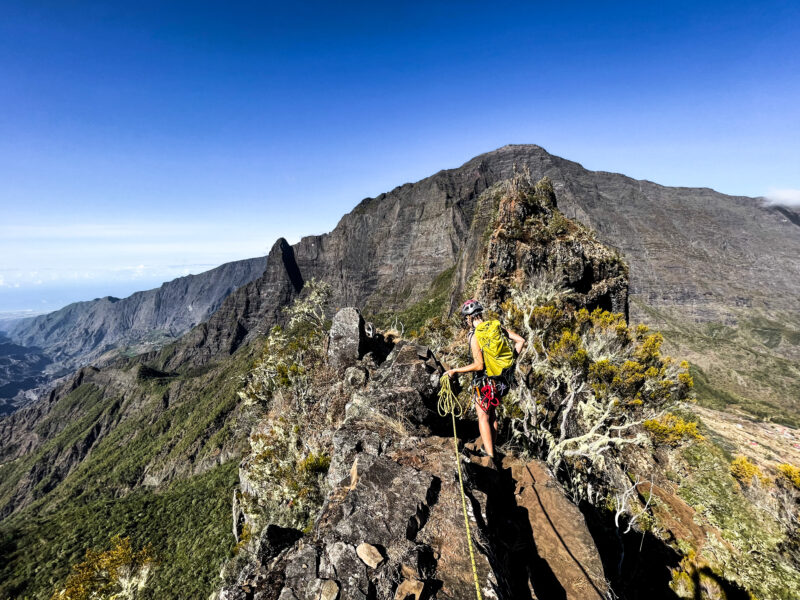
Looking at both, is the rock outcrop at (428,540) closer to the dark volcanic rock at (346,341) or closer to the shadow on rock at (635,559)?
the shadow on rock at (635,559)

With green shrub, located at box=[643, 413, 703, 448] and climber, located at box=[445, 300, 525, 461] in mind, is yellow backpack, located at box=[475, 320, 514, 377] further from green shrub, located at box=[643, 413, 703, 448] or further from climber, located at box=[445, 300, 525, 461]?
green shrub, located at box=[643, 413, 703, 448]

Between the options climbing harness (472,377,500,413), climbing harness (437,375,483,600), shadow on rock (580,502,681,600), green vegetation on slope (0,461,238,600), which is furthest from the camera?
green vegetation on slope (0,461,238,600)

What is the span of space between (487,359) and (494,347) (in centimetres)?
48

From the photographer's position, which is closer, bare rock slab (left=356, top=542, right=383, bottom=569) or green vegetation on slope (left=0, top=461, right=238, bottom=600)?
bare rock slab (left=356, top=542, right=383, bottom=569)

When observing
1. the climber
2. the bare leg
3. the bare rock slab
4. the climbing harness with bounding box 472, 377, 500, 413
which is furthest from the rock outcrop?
the climbing harness with bounding box 472, 377, 500, 413

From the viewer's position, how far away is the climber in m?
10.1

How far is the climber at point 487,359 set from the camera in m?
10.1

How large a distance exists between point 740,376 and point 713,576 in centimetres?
24982

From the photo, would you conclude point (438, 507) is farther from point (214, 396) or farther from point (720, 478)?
point (214, 396)

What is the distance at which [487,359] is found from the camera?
10.3 meters

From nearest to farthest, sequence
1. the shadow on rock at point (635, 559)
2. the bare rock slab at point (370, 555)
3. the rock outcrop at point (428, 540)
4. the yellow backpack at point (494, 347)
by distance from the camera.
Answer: the rock outcrop at point (428, 540)
the bare rock slab at point (370, 555)
the yellow backpack at point (494, 347)
the shadow on rock at point (635, 559)

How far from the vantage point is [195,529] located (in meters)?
53.2

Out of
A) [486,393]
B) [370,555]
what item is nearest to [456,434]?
[486,393]

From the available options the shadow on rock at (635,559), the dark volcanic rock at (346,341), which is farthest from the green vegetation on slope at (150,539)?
the shadow on rock at (635,559)
